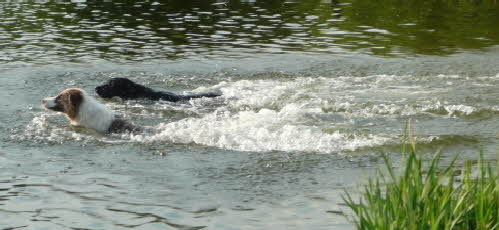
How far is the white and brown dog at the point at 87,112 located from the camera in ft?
38.6

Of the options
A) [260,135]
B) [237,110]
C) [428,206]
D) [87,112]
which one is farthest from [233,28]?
[428,206]

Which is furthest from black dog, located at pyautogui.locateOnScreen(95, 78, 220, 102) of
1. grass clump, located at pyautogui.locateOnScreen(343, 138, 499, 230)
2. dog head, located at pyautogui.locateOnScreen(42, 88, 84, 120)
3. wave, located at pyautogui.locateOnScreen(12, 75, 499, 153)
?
grass clump, located at pyautogui.locateOnScreen(343, 138, 499, 230)

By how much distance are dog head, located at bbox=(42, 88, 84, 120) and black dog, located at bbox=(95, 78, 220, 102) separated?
6.70 ft

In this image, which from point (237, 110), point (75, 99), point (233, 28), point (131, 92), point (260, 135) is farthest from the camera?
point (233, 28)

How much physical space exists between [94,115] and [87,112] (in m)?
0.12

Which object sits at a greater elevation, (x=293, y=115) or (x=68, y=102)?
(x=68, y=102)

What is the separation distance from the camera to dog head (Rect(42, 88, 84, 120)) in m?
11.8

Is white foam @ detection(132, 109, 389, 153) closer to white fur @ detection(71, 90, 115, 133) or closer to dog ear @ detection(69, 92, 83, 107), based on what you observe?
white fur @ detection(71, 90, 115, 133)

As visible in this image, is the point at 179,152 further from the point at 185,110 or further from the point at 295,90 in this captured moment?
the point at 295,90

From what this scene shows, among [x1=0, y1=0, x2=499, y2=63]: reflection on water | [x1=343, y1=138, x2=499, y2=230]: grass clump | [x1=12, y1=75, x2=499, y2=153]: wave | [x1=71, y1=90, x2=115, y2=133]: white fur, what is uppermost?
[x1=343, y1=138, x2=499, y2=230]: grass clump

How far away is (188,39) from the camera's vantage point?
20.2 m

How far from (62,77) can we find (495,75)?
27.7ft

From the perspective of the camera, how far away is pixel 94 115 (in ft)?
38.9

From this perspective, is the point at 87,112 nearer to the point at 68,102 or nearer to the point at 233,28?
the point at 68,102
